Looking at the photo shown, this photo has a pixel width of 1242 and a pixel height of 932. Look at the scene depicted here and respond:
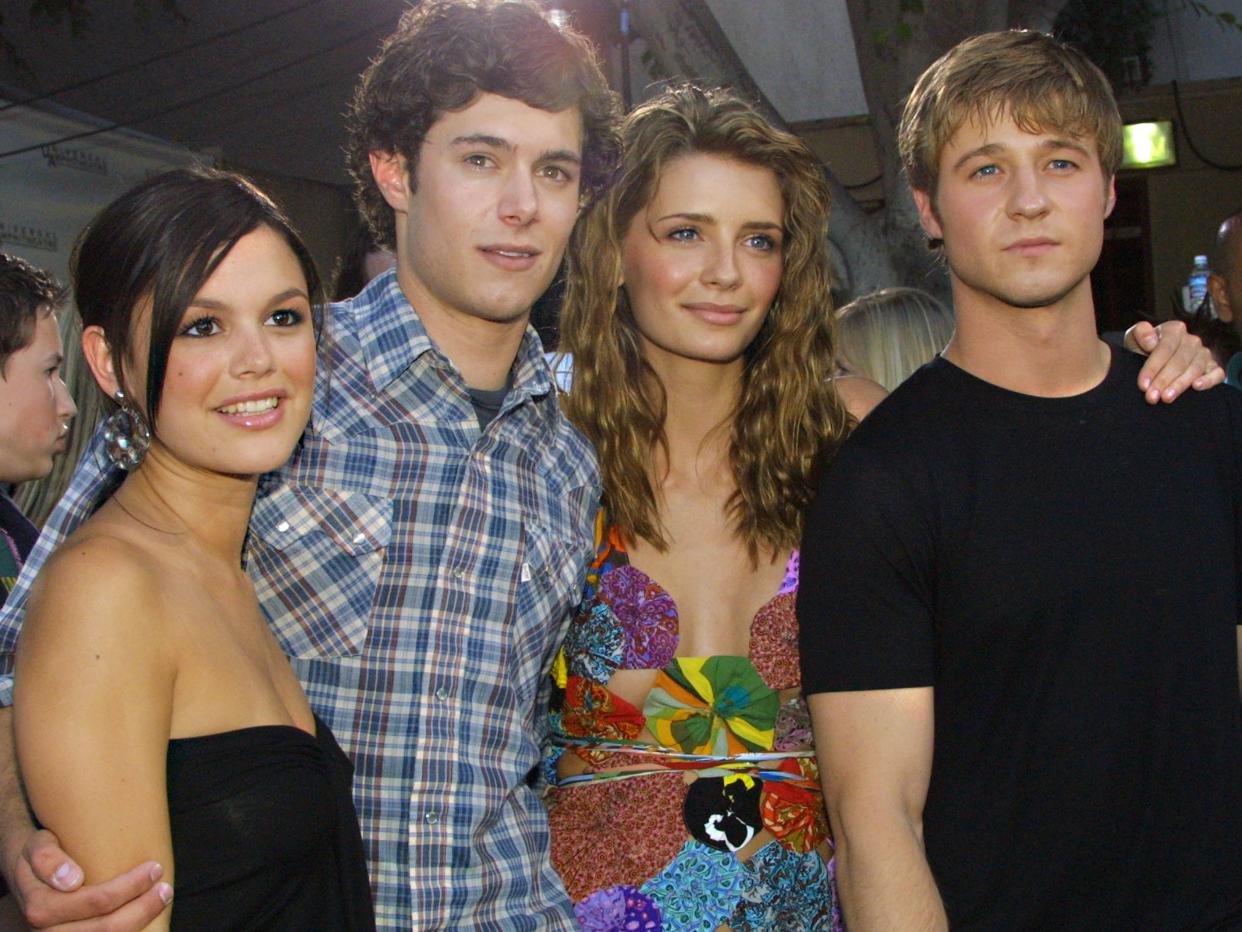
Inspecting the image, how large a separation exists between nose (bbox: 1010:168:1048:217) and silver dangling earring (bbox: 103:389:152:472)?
1550mm

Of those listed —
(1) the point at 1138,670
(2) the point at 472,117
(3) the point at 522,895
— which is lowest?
(3) the point at 522,895

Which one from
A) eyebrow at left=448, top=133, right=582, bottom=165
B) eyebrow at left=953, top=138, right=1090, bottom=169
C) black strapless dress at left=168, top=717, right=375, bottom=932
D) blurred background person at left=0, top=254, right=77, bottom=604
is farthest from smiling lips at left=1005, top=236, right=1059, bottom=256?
blurred background person at left=0, top=254, right=77, bottom=604

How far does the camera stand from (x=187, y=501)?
206 centimetres

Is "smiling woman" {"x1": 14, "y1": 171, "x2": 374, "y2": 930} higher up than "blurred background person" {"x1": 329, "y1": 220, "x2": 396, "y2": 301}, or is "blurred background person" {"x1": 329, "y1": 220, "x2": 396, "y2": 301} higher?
"blurred background person" {"x1": 329, "y1": 220, "x2": 396, "y2": 301}

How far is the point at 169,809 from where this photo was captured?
1766 millimetres

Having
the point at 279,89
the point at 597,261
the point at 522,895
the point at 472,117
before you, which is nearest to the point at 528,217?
the point at 472,117

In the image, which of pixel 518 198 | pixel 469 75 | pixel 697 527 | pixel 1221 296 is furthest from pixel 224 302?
pixel 1221 296

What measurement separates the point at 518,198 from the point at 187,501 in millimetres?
892

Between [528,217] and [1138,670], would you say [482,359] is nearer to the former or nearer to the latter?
[528,217]

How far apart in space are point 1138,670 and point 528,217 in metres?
1.38

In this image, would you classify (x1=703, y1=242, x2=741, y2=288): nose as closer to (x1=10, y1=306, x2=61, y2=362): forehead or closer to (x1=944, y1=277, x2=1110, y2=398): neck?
(x1=944, y1=277, x2=1110, y2=398): neck

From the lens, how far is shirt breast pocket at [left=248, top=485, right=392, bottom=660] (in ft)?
7.55

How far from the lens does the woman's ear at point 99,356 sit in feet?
6.55

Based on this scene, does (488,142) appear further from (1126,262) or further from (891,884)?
(1126,262)
